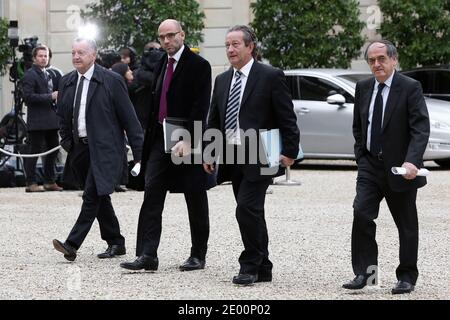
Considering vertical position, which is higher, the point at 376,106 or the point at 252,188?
the point at 376,106

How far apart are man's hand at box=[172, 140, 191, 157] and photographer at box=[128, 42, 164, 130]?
557 cm

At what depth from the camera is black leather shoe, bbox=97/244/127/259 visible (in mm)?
11586

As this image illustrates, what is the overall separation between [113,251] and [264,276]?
1942 mm

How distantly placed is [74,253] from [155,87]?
59.5 inches

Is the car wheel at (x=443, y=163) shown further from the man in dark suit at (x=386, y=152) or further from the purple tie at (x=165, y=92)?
the man in dark suit at (x=386, y=152)

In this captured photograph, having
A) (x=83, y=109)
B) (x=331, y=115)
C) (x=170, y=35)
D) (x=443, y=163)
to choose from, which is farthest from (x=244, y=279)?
(x=443, y=163)

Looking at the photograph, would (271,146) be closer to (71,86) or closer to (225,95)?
(225,95)

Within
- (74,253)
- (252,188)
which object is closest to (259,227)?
(252,188)

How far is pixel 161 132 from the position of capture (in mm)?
10633

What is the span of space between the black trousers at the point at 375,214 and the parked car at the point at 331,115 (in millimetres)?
10888

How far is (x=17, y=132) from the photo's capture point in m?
19.4

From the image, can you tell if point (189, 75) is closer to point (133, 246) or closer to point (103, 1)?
point (133, 246)

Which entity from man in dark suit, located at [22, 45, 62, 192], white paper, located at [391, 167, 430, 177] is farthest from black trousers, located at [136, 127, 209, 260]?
man in dark suit, located at [22, 45, 62, 192]

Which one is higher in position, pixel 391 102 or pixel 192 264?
pixel 391 102
